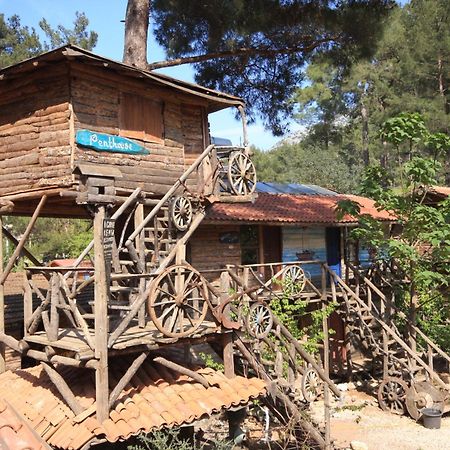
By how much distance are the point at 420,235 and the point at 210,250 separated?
5682mm

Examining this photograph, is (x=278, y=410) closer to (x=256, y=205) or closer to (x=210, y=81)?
(x=256, y=205)

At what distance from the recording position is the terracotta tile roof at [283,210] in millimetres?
14766

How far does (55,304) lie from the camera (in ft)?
27.9

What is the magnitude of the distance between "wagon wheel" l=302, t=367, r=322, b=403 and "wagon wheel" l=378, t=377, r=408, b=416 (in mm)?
1792

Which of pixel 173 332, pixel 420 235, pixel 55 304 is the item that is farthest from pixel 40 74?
pixel 420 235

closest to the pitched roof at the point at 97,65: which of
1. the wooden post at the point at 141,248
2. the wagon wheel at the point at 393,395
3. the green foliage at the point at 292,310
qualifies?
the wooden post at the point at 141,248

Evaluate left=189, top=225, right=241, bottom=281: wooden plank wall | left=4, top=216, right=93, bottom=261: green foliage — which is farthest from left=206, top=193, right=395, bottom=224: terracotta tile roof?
left=4, top=216, right=93, bottom=261: green foliage

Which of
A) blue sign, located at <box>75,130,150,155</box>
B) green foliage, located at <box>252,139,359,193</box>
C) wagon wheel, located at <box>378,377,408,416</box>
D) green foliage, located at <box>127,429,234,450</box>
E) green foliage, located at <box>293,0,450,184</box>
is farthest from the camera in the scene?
green foliage, located at <box>252,139,359,193</box>

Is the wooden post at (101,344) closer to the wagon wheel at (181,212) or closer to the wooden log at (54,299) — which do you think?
the wooden log at (54,299)

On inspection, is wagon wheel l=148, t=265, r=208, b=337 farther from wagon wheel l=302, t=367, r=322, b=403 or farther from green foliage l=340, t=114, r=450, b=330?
green foliage l=340, t=114, r=450, b=330

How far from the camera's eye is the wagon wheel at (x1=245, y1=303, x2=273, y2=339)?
10.6 m

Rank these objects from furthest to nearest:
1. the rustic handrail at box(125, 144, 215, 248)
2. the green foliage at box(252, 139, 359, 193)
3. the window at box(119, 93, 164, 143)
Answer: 1. the green foliage at box(252, 139, 359, 193)
2. the window at box(119, 93, 164, 143)
3. the rustic handrail at box(125, 144, 215, 248)

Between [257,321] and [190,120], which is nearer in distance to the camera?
[257,321]

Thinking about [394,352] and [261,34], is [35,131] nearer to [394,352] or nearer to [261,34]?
[261,34]
